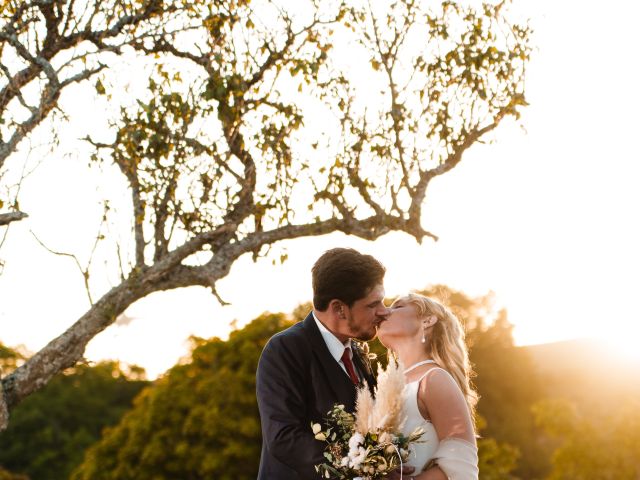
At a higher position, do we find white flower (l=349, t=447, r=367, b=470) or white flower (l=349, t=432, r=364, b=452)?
white flower (l=349, t=432, r=364, b=452)

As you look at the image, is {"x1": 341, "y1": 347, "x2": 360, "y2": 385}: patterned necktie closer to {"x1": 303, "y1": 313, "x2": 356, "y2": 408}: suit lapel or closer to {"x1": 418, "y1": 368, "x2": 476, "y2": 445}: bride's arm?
{"x1": 303, "y1": 313, "x2": 356, "y2": 408}: suit lapel

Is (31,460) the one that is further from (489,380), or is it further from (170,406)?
(170,406)

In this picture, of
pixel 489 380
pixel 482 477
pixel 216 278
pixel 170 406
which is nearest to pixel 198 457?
pixel 170 406

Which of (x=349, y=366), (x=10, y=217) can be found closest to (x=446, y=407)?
(x=349, y=366)

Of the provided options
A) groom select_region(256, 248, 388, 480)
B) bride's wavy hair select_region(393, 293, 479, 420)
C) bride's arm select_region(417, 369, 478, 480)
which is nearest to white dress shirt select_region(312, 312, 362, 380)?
groom select_region(256, 248, 388, 480)

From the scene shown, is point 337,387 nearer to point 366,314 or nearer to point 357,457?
point 366,314

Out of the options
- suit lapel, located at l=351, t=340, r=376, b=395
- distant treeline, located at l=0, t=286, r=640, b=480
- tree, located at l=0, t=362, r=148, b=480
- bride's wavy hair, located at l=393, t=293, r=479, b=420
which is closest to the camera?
suit lapel, located at l=351, t=340, r=376, b=395

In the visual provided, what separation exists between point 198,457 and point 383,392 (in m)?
18.8

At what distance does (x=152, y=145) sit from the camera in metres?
9.33

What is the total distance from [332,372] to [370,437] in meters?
0.64

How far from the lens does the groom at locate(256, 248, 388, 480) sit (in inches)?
191

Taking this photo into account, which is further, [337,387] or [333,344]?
[333,344]

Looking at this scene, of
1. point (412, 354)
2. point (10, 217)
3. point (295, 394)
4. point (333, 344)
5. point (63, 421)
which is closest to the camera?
point (295, 394)

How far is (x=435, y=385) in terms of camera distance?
512 centimetres
